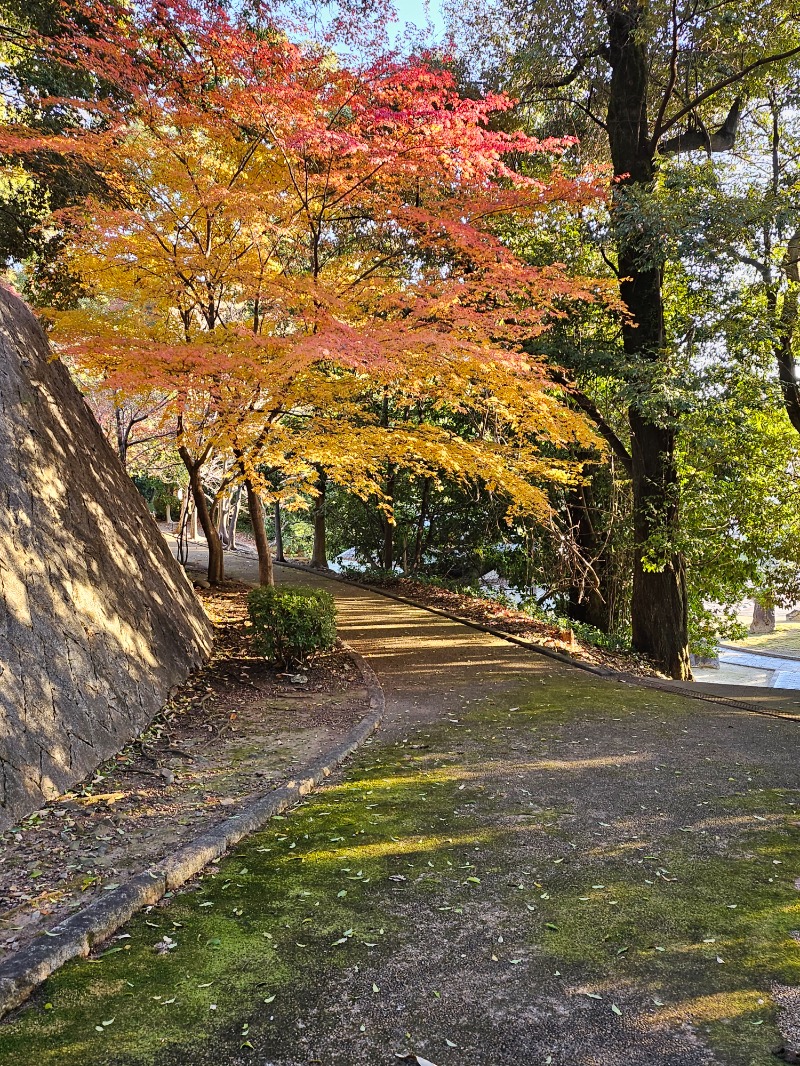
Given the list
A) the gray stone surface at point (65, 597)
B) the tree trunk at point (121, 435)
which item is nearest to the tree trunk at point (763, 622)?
the tree trunk at point (121, 435)

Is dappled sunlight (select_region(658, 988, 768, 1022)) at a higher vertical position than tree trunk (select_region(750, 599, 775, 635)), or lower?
higher

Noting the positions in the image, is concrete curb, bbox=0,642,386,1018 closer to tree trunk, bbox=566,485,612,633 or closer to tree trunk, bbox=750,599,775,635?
tree trunk, bbox=566,485,612,633

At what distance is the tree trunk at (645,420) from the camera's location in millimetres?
10062

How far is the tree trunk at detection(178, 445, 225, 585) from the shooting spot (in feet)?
42.4

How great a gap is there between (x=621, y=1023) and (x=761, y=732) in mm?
4998

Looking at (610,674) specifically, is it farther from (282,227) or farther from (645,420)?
(282,227)

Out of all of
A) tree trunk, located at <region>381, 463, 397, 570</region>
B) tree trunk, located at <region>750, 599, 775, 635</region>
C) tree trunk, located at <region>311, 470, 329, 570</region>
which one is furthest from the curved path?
tree trunk, located at <region>750, 599, 775, 635</region>

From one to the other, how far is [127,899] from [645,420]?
876 centimetres

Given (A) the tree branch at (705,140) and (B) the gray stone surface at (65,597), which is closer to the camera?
(B) the gray stone surface at (65,597)

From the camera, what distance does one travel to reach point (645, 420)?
9.84m

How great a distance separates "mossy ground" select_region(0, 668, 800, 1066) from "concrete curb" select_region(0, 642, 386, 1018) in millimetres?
77

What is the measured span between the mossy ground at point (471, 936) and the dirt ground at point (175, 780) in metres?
0.39

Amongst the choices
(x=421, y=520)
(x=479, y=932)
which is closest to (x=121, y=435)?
(x=421, y=520)

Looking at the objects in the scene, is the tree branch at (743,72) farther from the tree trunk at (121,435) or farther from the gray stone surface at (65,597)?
the tree trunk at (121,435)
